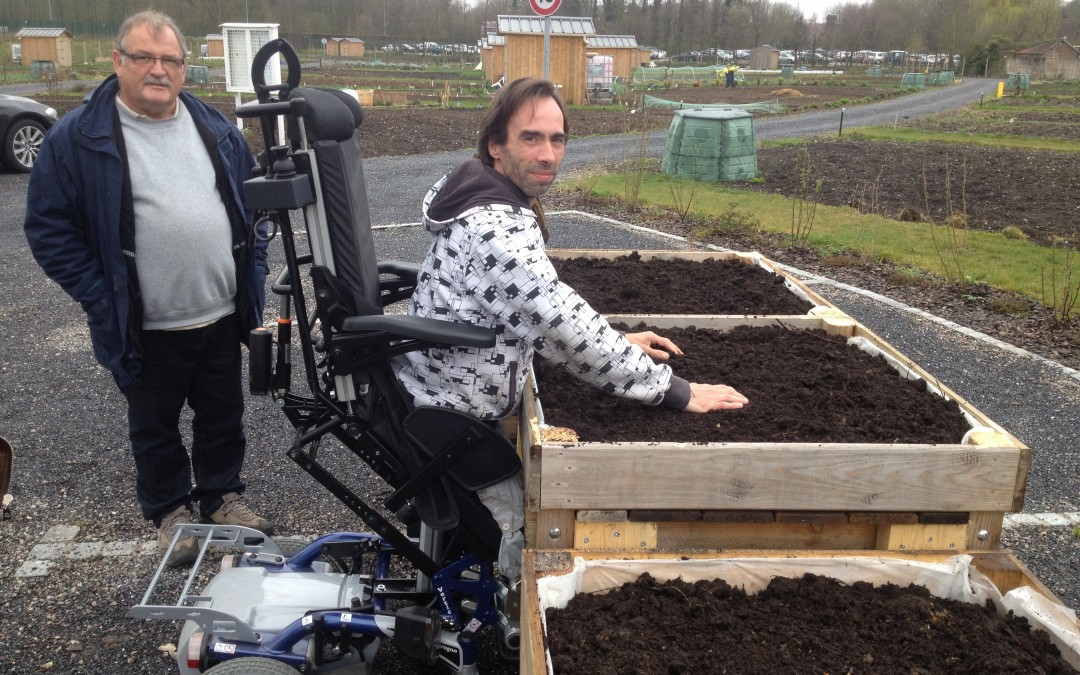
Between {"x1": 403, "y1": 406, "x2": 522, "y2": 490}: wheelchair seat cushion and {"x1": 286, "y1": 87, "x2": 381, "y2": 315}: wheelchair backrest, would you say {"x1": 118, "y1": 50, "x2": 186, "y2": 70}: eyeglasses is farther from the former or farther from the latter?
{"x1": 403, "y1": 406, "x2": 522, "y2": 490}: wheelchair seat cushion

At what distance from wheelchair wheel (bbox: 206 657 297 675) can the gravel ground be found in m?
0.60

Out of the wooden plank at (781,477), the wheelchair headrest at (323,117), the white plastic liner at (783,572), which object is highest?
the wheelchair headrest at (323,117)

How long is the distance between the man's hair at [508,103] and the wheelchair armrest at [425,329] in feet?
1.79

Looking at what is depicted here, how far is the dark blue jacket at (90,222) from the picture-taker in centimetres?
324

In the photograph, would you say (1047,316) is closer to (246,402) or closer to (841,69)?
(246,402)

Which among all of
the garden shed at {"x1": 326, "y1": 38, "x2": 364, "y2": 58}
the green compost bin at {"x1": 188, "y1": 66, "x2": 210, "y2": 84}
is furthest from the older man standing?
the garden shed at {"x1": 326, "y1": 38, "x2": 364, "y2": 58}

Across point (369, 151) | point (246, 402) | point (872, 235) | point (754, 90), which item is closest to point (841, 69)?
point (754, 90)

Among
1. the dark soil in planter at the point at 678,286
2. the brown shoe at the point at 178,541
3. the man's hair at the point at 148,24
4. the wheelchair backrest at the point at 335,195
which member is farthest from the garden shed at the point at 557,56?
the wheelchair backrest at the point at 335,195

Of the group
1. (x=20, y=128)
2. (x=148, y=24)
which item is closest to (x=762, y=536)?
(x=148, y=24)

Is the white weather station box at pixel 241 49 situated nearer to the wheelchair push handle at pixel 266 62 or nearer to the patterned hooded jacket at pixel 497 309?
the wheelchair push handle at pixel 266 62

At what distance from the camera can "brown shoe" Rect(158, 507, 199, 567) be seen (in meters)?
3.55

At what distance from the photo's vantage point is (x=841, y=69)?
80.2 metres

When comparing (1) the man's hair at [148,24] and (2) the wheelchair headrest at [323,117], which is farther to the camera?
(1) the man's hair at [148,24]

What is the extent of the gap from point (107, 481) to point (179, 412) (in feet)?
3.17
